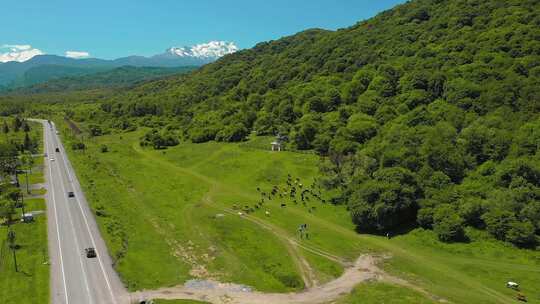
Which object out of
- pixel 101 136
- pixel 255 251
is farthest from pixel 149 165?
pixel 101 136

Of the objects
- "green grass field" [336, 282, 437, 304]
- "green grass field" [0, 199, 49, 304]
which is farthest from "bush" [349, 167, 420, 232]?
"green grass field" [0, 199, 49, 304]

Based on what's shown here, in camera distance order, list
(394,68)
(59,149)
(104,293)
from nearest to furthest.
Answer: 1. (104,293)
2. (394,68)
3. (59,149)

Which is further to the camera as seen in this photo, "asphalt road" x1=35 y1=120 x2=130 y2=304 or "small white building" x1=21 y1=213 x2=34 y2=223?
"small white building" x1=21 y1=213 x2=34 y2=223

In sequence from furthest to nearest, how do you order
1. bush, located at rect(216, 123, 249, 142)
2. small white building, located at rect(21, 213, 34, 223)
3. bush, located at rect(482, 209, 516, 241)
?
bush, located at rect(216, 123, 249, 142)
small white building, located at rect(21, 213, 34, 223)
bush, located at rect(482, 209, 516, 241)

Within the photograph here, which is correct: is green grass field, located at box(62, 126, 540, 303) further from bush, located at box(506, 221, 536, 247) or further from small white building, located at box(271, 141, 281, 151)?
small white building, located at box(271, 141, 281, 151)

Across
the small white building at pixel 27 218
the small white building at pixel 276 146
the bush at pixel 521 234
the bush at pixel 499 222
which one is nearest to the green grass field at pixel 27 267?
the small white building at pixel 27 218

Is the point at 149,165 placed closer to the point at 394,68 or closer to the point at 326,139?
the point at 326,139

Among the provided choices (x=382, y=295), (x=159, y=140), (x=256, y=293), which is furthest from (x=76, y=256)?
(x=159, y=140)
